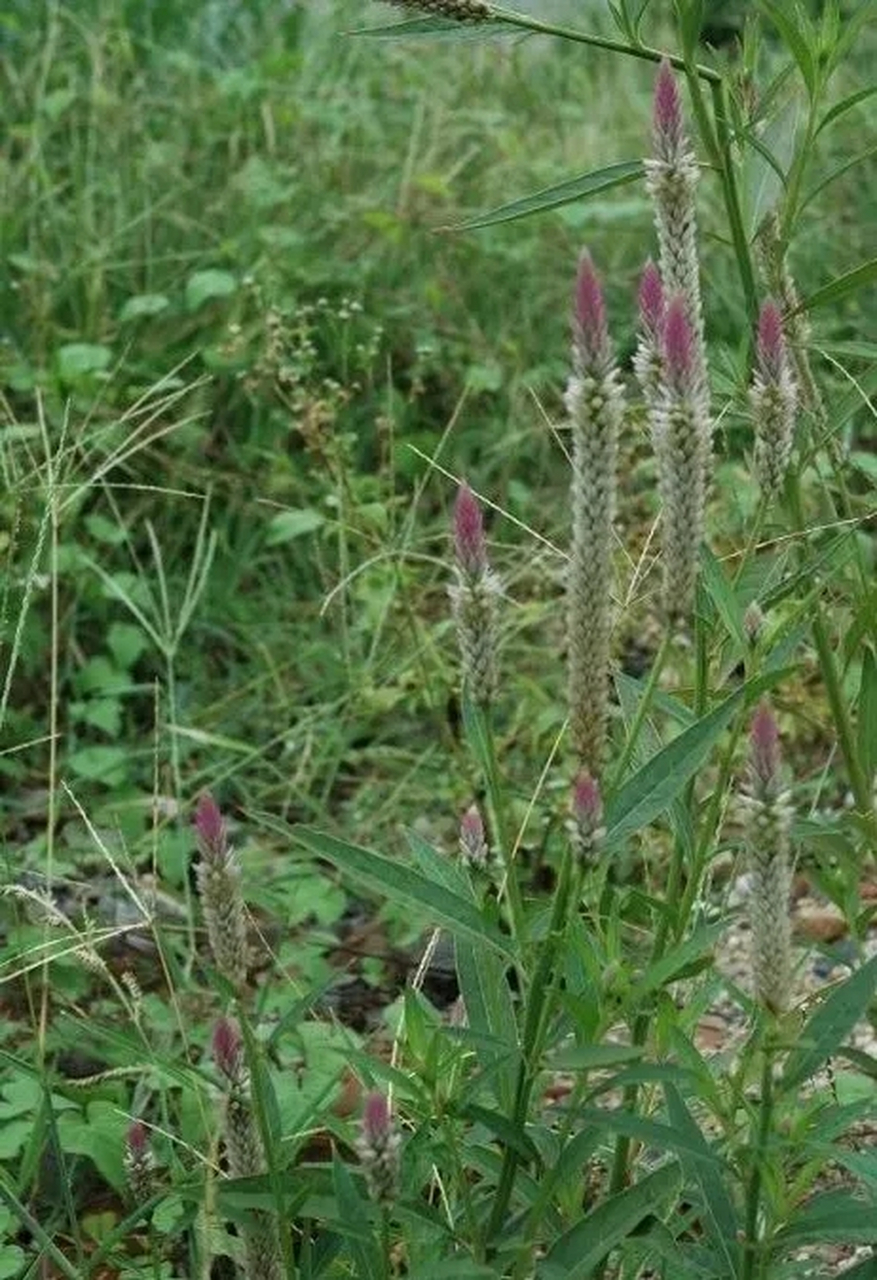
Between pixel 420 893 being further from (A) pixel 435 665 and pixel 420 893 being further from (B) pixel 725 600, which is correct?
(A) pixel 435 665

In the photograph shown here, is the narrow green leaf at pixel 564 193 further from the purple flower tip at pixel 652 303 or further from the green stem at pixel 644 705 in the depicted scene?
the green stem at pixel 644 705

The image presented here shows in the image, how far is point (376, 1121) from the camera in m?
1.40

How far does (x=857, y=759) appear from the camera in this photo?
193cm

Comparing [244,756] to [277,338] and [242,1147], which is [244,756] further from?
[242,1147]

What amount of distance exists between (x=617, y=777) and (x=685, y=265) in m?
0.33

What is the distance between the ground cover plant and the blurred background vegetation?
0.02 meters

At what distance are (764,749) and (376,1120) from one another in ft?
1.06

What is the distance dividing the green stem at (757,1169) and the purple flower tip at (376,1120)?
0.22 m

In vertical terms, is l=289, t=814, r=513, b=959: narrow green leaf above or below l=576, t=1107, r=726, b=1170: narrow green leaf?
above

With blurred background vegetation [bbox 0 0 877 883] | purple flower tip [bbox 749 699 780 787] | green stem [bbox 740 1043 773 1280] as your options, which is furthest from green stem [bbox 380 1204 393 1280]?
blurred background vegetation [bbox 0 0 877 883]

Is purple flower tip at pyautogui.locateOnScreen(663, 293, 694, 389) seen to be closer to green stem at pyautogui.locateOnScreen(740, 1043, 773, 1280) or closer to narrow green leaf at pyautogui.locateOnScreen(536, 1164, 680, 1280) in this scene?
green stem at pyautogui.locateOnScreen(740, 1043, 773, 1280)

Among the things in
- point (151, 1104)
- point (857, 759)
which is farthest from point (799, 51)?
point (151, 1104)

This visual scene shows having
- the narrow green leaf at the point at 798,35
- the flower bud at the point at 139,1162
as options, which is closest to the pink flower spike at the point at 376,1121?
the flower bud at the point at 139,1162

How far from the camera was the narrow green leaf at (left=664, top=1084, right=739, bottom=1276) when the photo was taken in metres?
1.53
